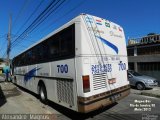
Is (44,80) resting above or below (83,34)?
below

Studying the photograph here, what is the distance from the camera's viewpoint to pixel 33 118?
7109mm

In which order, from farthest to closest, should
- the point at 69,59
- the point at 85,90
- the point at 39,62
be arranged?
the point at 39,62 < the point at 69,59 < the point at 85,90

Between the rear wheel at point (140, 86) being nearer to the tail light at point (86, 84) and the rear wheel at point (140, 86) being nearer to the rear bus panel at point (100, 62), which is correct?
the rear bus panel at point (100, 62)

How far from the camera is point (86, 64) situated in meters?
6.12

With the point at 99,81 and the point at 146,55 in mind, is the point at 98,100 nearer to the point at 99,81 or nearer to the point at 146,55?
the point at 99,81

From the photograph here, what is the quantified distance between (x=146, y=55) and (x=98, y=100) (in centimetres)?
1709

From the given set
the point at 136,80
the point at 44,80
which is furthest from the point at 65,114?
the point at 136,80

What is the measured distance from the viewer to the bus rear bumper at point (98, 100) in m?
5.93

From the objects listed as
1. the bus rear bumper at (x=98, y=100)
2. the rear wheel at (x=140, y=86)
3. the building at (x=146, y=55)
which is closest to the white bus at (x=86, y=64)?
the bus rear bumper at (x=98, y=100)

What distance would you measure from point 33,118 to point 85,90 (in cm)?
241

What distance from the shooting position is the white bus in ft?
20.0

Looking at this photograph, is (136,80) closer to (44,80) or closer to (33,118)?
(44,80)

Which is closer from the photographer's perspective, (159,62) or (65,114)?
(65,114)

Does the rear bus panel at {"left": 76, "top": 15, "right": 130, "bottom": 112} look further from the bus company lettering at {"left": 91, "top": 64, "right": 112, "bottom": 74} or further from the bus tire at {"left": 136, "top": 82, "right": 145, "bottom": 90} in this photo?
the bus tire at {"left": 136, "top": 82, "right": 145, "bottom": 90}
